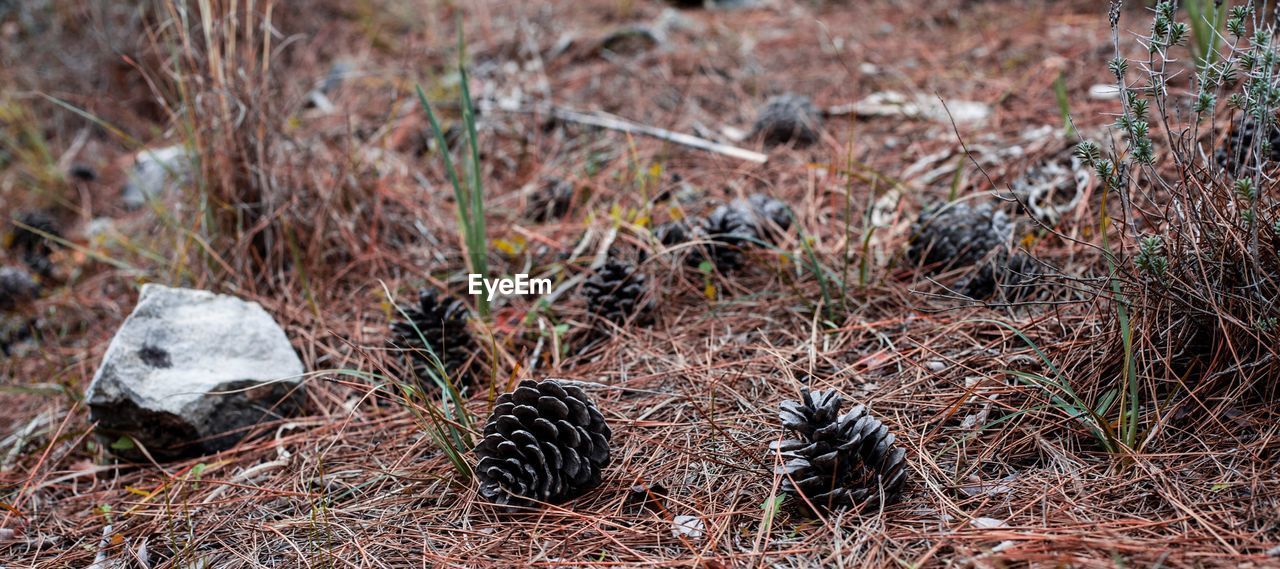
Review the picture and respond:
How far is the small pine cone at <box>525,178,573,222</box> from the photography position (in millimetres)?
3098

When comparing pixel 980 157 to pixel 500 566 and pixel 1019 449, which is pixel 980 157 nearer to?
pixel 1019 449

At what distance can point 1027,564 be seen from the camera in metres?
1.34

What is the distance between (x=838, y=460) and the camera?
1.53 m

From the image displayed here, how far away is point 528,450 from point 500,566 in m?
0.23

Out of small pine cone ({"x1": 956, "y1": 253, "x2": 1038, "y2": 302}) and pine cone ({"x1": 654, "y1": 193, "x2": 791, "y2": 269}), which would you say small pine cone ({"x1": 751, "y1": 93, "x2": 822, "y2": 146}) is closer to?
pine cone ({"x1": 654, "y1": 193, "x2": 791, "y2": 269})

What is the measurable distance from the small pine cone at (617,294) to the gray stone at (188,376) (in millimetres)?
801

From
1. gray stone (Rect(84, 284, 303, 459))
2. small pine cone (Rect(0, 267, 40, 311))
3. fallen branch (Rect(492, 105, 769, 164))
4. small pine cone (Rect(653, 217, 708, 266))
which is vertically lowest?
small pine cone (Rect(0, 267, 40, 311))

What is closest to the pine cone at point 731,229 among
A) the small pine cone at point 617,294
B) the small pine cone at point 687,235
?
the small pine cone at point 687,235

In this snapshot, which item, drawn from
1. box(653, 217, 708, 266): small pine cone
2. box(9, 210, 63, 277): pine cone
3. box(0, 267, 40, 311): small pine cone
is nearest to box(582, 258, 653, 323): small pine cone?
box(653, 217, 708, 266): small pine cone

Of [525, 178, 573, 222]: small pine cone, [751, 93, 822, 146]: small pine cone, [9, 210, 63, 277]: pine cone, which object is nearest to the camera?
[525, 178, 573, 222]: small pine cone

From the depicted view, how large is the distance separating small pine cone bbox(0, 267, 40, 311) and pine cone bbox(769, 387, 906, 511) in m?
3.03

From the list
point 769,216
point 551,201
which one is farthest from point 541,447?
point 551,201

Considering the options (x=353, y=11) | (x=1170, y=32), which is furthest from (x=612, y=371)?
(x=353, y=11)

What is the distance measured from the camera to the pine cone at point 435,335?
2.26 m
